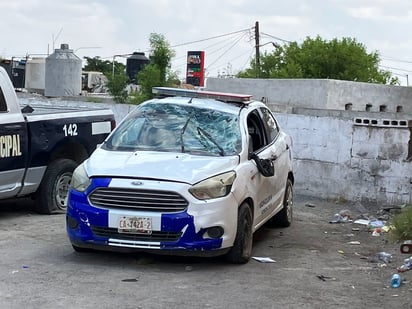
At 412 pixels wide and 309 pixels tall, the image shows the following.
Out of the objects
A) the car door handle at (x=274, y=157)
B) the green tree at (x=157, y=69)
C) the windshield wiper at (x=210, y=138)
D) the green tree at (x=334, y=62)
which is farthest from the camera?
the green tree at (x=334, y=62)

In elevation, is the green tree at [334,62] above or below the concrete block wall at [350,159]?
above

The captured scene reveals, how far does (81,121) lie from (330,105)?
15465 mm

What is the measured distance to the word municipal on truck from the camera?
29.6ft

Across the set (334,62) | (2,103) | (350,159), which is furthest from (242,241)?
(334,62)

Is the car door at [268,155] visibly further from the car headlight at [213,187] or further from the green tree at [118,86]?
the green tree at [118,86]

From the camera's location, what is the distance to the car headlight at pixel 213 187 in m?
6.95

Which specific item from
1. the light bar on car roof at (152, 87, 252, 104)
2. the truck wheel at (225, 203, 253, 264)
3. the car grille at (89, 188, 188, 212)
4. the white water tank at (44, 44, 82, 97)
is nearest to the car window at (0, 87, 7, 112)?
the light bar on car roof at (152, 87, 252, 104)

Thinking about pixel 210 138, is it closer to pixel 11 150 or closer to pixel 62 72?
pixel 11 150

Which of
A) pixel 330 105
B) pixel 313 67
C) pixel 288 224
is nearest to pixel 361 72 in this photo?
pixel 313 67

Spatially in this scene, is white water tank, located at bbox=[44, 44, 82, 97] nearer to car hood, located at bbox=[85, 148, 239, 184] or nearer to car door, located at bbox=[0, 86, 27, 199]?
car door, located at bbox=[0, 86, 27, 199]

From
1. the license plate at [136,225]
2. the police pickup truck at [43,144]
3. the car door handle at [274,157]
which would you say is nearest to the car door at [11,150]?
the police pickup truck at [43,144]

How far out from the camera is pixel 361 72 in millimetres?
44750

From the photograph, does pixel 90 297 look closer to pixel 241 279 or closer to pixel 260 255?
pixel 241 279

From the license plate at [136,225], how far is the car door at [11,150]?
2831 millimetres
